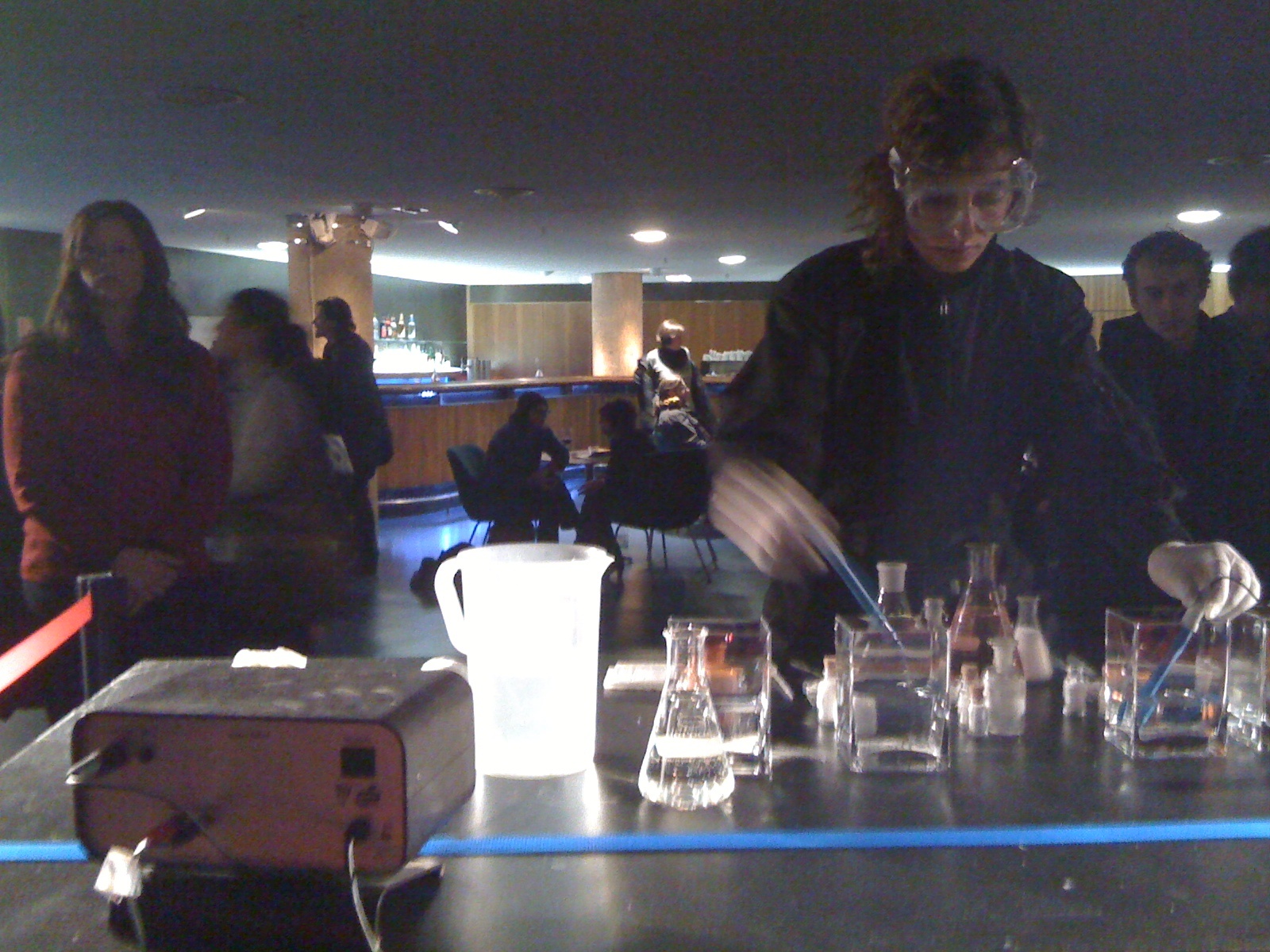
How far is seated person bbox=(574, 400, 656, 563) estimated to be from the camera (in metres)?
5.13

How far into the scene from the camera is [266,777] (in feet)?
2.20

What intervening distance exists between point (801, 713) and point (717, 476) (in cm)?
31

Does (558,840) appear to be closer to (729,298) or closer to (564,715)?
(564,715)

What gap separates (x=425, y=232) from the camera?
8844mm

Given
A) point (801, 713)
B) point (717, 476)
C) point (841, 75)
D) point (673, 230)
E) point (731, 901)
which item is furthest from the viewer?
point (673, 230)

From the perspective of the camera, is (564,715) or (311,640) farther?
(311,640)

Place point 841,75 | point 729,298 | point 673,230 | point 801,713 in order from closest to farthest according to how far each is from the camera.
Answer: point 801,713
point 841,75
point 673,230
point 729,298

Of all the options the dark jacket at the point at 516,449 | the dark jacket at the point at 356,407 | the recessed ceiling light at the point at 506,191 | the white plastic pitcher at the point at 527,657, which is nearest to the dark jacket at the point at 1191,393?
the white plastic pitcher at the point at 527,657

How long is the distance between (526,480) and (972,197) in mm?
4180

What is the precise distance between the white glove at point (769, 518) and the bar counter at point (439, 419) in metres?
6.29

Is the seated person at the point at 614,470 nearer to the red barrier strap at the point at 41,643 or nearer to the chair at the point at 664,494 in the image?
the chair at the point at 664,494

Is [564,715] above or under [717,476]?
under

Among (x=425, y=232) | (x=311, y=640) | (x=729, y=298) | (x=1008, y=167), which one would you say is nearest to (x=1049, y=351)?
(x=1008, y=167)

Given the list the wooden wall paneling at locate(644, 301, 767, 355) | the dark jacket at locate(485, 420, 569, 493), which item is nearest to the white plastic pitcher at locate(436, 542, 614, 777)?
the dark jacket at locate(485, 420, 569, 493)
